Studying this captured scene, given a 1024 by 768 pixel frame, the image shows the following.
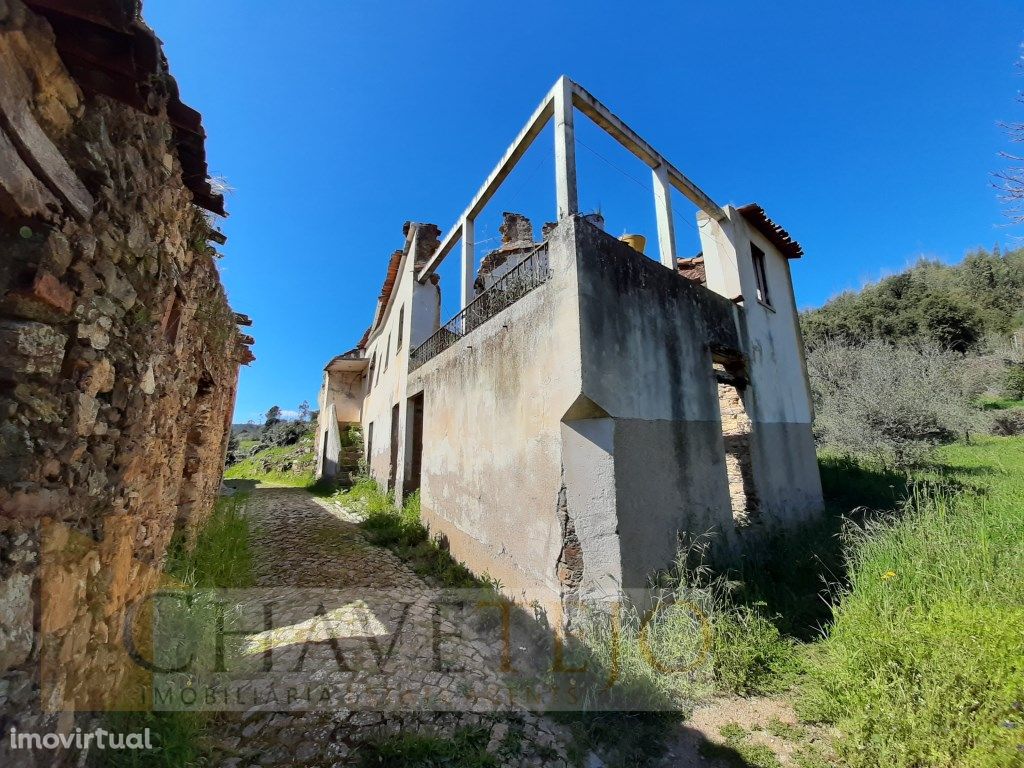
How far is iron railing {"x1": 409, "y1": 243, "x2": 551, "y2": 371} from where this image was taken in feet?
17.5

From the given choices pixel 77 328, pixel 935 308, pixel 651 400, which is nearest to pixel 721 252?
pixel 651 400

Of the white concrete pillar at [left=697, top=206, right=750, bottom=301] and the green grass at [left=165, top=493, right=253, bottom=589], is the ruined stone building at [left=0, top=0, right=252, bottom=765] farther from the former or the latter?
the white concrete pillar at [left=697, top=206, right=750, bottom=301]

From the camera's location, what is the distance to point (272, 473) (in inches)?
704

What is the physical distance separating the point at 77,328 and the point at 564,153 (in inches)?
192

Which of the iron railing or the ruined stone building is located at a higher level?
the iron railing

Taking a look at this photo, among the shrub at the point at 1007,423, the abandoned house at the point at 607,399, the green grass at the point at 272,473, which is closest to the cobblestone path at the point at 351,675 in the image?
the abandoned house at the point at 607,399

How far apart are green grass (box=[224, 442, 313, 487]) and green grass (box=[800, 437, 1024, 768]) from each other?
15.1 metres

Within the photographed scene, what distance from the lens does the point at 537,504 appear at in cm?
476

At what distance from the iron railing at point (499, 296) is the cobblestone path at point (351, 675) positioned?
3.99 metres

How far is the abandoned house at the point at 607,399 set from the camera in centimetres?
440

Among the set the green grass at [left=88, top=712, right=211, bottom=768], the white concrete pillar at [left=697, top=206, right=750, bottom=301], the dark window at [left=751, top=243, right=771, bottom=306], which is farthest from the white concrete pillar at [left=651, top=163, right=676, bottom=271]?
the green grass at [left=88, top=712, right=211, bottom=768]

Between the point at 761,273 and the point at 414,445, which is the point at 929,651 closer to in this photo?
the point at 761,273

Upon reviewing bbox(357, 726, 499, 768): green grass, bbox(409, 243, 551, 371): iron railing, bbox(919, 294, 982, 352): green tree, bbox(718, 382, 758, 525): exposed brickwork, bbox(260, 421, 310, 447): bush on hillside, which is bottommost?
bbox(357, 726, 499, 768): green grass

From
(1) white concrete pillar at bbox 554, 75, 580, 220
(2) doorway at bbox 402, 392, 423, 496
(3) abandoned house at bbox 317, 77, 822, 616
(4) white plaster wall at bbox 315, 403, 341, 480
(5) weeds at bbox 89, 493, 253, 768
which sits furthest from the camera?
(4) white plaster wall at bbox 315, 403, 341, 480
